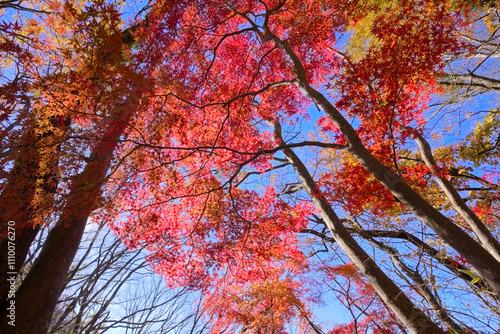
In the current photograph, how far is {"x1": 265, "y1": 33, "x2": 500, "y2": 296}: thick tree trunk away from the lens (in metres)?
2.54

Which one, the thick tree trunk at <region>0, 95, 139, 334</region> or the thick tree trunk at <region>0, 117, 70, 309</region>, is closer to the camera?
the thick tree trunk at <region>0, 95, 139, 334</region>

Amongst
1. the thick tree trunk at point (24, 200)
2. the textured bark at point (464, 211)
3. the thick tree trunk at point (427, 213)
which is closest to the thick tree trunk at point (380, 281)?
the thick tree trunk at point (427, 213)

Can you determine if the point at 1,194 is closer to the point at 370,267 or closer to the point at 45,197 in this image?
the point at 45,197

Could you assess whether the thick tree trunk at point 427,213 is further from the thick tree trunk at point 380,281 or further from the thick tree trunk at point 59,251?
the thick tree trunk at point 59,251

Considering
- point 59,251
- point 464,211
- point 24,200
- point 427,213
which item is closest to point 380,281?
point 427,213

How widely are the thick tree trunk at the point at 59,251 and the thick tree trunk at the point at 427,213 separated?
10.8 ft

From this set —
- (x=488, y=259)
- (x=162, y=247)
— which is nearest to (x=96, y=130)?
(x=162, y=247)

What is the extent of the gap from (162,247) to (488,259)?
639 centimetres

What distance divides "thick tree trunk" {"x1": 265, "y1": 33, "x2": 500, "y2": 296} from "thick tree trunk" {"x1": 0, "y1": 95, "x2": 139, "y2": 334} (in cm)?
329

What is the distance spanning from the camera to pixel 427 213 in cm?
298

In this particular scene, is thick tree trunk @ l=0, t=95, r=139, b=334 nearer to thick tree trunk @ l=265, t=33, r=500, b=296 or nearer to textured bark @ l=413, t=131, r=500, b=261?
thick tree trunk @ l=265, t=33, r=500, b=296

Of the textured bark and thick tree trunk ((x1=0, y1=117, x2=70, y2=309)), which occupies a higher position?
thick tree trunk ((x1=0, y1=117, x2=70, y2=309))

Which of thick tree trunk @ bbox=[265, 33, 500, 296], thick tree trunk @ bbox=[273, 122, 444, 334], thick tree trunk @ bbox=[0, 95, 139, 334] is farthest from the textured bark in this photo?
thick tree trunk @ bbox=[0, 95, 139, 334]

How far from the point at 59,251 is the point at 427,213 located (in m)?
5.33
